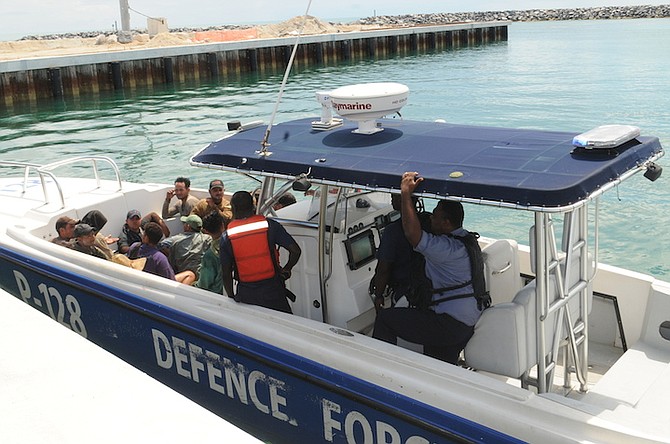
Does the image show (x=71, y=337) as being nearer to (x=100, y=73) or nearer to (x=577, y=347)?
(x=577, y=347)

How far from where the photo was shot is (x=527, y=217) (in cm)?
1082

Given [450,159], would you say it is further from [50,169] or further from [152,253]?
[50,169]

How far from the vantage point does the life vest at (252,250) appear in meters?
3.97

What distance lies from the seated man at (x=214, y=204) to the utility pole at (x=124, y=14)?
33.7m

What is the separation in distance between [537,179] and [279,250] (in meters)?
1.90

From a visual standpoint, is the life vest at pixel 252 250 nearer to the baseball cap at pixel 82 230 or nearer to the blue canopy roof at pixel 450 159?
the blue canopy roof at pixel 450 159

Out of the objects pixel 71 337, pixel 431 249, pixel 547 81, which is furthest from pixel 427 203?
pixel 547 81

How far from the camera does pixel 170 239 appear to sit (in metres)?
5.82

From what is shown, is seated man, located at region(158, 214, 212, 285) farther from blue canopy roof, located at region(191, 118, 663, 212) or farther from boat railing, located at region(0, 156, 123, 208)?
blue canopy roof, located at region(191, 118, 663, 212)

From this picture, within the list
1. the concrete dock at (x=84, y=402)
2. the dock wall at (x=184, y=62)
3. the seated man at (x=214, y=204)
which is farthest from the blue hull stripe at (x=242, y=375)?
the dock wall at (x=184, y=62)

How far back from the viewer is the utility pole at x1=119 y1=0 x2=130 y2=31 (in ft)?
121

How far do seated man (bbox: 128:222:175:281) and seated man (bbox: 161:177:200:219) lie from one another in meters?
1.03

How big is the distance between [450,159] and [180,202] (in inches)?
156

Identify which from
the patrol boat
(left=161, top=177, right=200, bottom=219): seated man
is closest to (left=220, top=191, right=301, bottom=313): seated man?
the patrol boat
